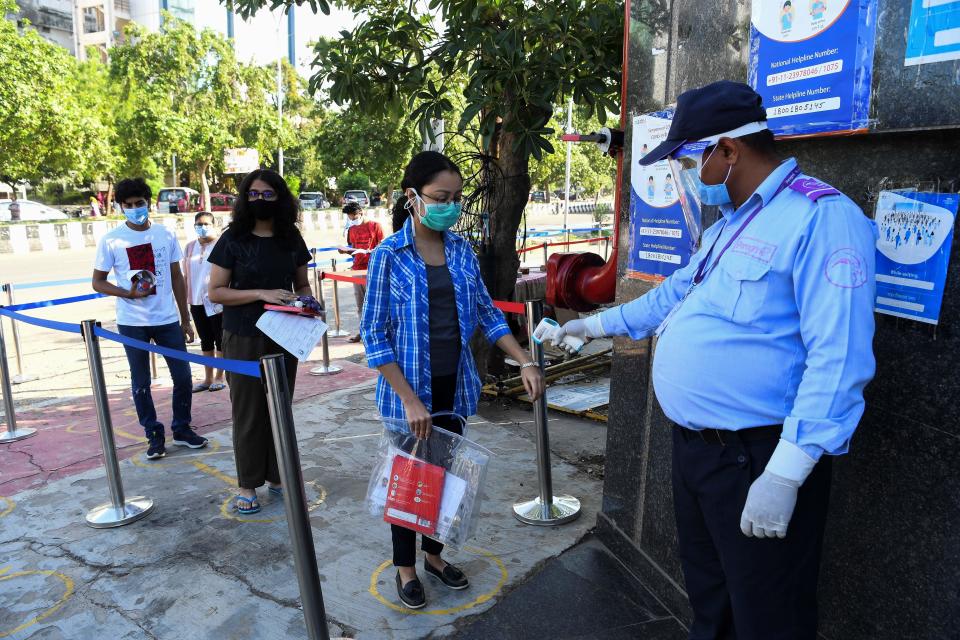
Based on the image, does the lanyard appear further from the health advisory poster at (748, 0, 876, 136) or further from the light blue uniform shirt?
the health advisory poster at (748, 0, 876, 136)

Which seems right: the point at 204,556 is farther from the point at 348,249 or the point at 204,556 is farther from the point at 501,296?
the point at 348,249

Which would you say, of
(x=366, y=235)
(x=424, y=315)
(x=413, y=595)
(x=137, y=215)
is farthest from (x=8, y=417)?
(x=366, y=235)

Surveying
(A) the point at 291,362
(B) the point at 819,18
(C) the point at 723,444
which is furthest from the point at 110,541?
(B) the point at 819,18

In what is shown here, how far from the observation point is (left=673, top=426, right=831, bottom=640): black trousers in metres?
1.86

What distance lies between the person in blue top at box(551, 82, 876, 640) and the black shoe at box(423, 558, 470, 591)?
145 centimetres

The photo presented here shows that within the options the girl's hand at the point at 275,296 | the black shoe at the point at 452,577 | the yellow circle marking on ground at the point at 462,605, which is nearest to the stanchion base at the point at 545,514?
the yellow circle marking on ground at the point at 462,605

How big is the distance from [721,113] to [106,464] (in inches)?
145

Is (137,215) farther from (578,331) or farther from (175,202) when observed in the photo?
(175,202)

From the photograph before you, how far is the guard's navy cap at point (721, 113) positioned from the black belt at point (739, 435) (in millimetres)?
782

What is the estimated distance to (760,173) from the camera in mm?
1901

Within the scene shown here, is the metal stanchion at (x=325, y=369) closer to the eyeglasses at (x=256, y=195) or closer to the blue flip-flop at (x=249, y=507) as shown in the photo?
the blue flip-flop at (x=249, y=507)

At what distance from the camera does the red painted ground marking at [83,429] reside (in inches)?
186

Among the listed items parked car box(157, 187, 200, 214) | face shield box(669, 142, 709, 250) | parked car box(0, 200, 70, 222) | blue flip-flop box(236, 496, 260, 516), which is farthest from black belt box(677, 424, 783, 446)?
parked car box(157, 187, 200, 214)

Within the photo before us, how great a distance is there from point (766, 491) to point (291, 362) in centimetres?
304
